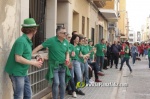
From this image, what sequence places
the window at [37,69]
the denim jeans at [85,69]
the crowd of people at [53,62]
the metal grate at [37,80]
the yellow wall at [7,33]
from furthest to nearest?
the denim jeans at [85,69], the window at [37,69], the metal grate at [37,80], the yellow wall at [7,33], the crowd of people at [53,62]

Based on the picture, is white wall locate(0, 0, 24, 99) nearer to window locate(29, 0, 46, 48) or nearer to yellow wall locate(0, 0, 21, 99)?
yellow wall locate(0, 0, 21, 99)

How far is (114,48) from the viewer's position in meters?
22.5

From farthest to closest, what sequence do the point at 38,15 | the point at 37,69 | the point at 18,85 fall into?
the point at 38,15 < the point at 37,69 < the point at 18,85

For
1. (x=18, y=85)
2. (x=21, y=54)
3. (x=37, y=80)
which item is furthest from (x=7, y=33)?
(x=37, y=80)

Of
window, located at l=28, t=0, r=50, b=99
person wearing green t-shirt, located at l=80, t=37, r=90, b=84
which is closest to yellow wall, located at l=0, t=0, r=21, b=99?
window, located at l=28, t=0, r=50, b=99

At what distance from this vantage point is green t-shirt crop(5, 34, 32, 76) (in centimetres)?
Answer: 531

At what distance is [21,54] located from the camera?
527 cm

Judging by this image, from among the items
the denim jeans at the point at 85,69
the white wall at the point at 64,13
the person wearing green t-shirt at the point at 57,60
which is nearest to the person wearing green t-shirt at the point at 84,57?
the denim jeans at the point at 85,69

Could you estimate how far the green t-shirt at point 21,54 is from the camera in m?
5.31

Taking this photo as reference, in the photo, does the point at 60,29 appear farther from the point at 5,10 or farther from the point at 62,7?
the point at 62,7

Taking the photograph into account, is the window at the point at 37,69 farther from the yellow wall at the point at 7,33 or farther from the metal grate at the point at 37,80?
the yellow wall at the point at 7,33

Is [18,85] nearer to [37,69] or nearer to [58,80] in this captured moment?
[58,80]

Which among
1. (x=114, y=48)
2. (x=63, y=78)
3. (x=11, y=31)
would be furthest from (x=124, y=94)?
(x=114, y=48)

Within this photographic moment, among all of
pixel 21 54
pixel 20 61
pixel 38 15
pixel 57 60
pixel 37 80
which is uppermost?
pixel 38 15
